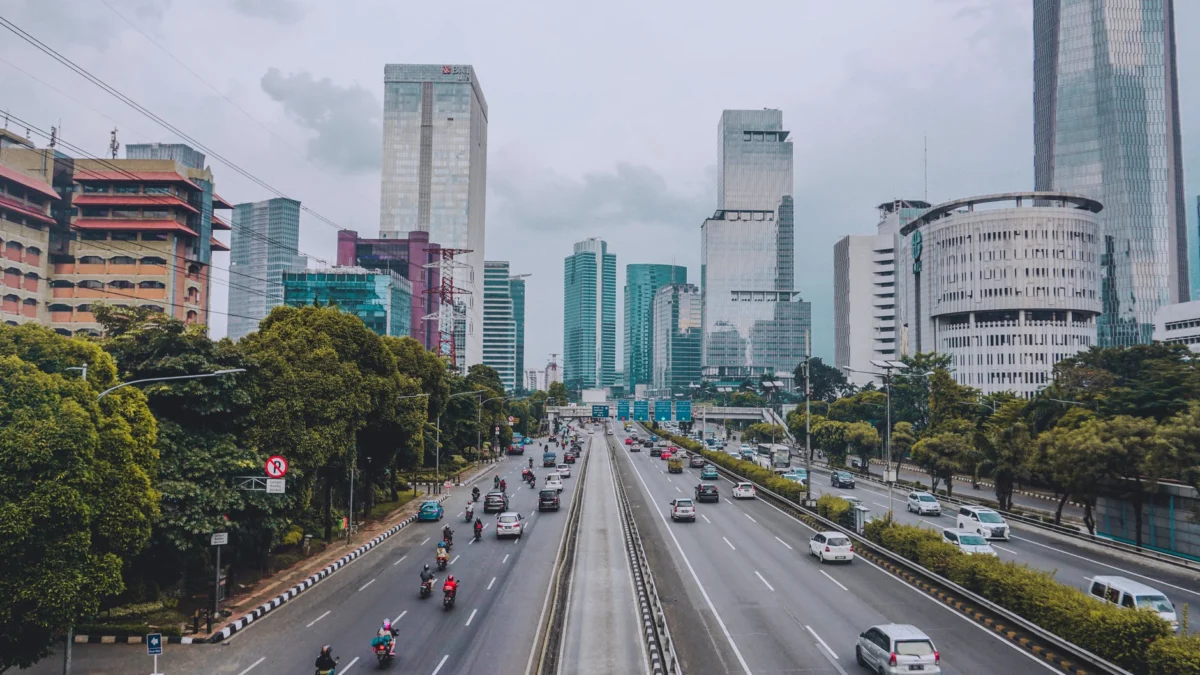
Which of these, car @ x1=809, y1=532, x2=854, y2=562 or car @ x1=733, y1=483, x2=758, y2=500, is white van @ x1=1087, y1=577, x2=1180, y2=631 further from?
car @ x1=733, y1=483, x2=758, y2=500

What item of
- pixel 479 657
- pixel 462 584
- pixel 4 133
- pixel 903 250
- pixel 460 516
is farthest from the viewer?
pixel 903 250

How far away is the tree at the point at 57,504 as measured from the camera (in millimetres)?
17109

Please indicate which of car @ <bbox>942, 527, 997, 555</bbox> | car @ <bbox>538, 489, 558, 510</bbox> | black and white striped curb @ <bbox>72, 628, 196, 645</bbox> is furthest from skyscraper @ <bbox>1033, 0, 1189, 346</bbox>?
black and white striped curb @ <bbox>72, 628, 196, 645</bbox>

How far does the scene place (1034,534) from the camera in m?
44.0

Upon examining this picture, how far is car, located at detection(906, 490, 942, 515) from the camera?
5128 centimetres

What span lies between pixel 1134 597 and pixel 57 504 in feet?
98.5

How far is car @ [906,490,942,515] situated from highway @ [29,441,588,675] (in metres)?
28.7

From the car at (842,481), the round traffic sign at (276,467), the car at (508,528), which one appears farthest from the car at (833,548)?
the car at (842,481)

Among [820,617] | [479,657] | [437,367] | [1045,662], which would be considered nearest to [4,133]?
[437,367]

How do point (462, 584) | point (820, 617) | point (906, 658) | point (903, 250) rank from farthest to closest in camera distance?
point (903, 250) < point (462, 584) < point (820, 617) < point (906, 658)

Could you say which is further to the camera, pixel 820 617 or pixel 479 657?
pixel 820 617

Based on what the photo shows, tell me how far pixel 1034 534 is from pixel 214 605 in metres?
44.3

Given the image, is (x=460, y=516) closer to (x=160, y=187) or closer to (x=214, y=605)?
(x=214, y=605)

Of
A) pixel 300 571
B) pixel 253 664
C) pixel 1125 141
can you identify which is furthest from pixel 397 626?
pixel 1125 141
